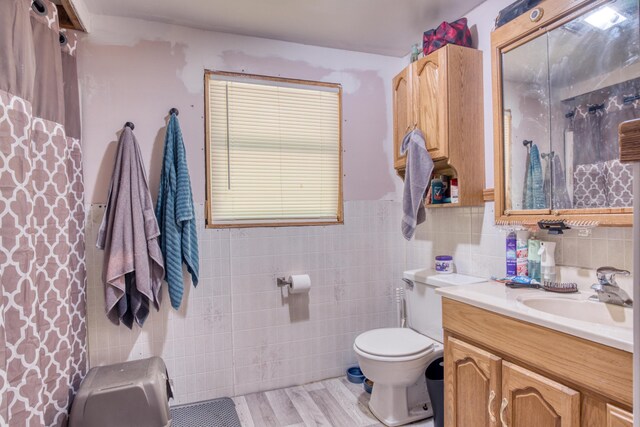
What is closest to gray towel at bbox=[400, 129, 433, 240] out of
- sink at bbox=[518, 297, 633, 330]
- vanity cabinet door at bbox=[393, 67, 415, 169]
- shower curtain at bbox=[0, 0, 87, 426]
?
→ vanity cabinet door at bbox=[393, 67, 415, 169]

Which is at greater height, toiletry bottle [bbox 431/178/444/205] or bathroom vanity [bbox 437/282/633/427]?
toiletry bottle [bbox 431/178/444/205]

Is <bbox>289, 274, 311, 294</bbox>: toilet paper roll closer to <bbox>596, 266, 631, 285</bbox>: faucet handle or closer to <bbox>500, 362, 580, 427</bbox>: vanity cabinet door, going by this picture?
<bbox>500, 362, 580, 427</bbox>: vanity cabinet door

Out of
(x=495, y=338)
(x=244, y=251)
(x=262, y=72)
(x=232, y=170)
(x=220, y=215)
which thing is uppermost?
(x=262, y=72)

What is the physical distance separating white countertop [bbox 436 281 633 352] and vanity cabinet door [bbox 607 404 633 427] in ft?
0.57

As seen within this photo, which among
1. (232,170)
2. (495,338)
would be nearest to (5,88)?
(232,170)

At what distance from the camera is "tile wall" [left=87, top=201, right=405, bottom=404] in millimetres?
2146

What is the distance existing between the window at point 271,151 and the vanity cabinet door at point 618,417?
1.76 m

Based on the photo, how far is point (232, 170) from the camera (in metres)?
2.31

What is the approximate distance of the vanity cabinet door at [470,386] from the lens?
1371mm


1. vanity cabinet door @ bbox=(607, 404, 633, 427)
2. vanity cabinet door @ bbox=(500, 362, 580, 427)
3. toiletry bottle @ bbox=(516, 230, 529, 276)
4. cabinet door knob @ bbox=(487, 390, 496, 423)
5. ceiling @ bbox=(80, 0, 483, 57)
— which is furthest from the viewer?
ceiling @ bbox=(80, 0, 483, 57)

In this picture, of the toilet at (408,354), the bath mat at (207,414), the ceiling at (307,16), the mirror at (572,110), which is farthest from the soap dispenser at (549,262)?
the bath mat at (207,414)

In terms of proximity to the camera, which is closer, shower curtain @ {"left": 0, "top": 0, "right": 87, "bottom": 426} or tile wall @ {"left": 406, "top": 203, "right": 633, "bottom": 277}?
shower curtain @ {"left": 0, "top": 0, "right": 87, "bottom": 426}

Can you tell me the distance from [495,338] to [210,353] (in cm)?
165

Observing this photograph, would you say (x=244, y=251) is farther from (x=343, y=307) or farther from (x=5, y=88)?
(x=5, y=88)
